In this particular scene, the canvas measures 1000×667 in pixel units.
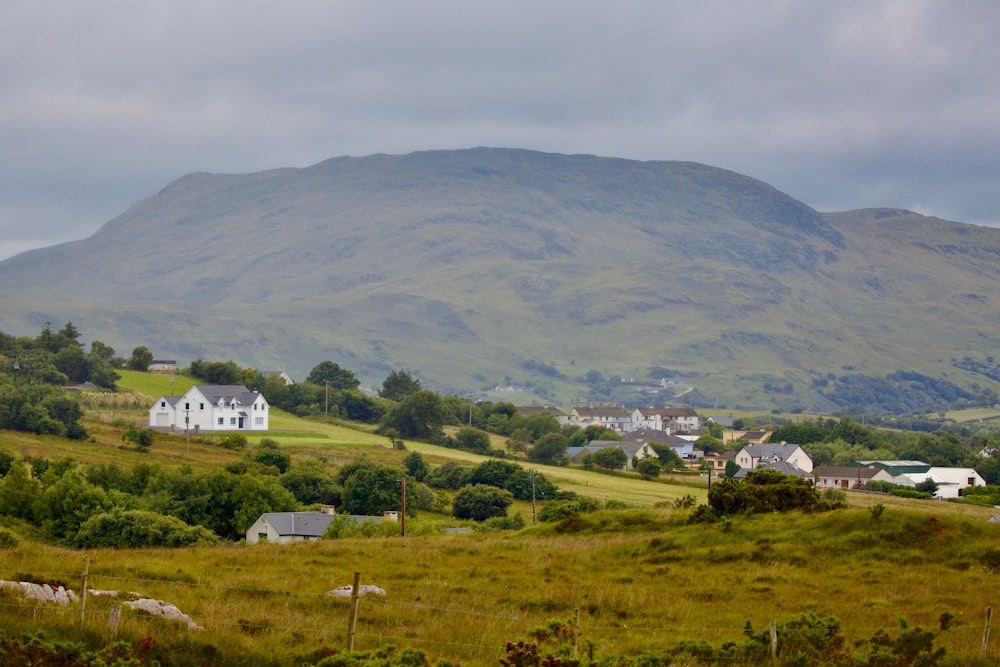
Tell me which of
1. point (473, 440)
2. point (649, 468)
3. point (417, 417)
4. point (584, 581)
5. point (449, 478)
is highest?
point (417, 417)

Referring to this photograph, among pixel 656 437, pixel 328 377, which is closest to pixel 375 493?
pixel 328 377

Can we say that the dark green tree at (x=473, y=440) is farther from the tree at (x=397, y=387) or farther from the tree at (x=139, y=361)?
the tree at (x=139, y=361)

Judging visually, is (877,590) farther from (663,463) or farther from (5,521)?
(663,463)

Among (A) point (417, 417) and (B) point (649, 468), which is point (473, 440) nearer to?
(A) point (417, 417)

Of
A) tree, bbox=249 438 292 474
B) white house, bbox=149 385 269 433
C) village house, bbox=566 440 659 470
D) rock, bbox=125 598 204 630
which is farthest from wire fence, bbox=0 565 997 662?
village house, bbox=566 440 659 470

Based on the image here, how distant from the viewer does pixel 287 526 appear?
59.1 meters

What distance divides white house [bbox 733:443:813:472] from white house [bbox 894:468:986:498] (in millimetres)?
11685

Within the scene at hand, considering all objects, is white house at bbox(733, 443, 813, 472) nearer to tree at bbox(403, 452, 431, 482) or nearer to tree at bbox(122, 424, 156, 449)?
tree at bbox(403, 452, 431, 482)

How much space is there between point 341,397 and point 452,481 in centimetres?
6042

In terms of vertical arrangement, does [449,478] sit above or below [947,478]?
below

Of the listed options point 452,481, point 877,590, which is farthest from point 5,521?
point 452,481

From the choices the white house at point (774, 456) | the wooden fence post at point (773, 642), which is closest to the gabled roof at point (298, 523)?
the wooden fence post at point (773, 642)

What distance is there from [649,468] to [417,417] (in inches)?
1274

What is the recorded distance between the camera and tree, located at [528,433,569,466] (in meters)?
123
